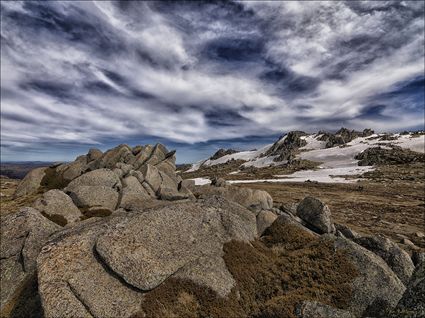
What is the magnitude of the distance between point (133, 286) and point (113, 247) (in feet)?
7.85

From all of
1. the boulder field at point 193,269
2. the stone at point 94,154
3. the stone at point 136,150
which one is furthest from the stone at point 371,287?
the stone at point 94,154

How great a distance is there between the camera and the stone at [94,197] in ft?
97.5

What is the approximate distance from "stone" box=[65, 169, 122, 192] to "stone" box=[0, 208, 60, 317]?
1184 cm

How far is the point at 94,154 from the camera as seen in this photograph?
53375 mm

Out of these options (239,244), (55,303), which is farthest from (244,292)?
(55,303)

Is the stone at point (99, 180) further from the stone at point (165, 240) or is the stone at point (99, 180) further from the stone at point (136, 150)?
the stone at point (165, 240)

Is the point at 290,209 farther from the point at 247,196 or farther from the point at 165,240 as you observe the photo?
the point at 165,240

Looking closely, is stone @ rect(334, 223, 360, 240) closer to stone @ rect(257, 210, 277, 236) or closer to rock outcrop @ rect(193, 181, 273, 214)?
stone @ rect(257, 210, 277, 236)

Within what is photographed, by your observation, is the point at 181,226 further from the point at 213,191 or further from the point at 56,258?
the point at 213,191

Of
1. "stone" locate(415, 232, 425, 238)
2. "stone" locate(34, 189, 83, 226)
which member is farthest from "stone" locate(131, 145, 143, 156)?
"stone" locate(415, 232, 425, 238)

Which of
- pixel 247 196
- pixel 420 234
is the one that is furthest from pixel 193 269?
pixel 420 234

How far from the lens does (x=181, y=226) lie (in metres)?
18.5

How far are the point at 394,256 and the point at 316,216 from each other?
8462mm

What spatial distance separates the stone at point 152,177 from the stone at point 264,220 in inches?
661
